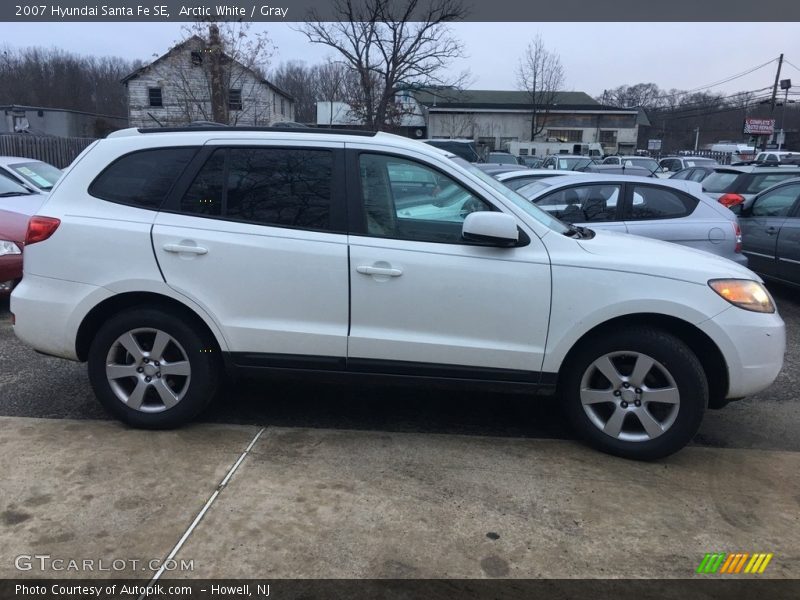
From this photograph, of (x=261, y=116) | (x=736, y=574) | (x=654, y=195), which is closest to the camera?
(x=736, y=574)

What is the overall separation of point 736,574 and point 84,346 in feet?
12.3

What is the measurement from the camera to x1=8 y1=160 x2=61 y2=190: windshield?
8.74m

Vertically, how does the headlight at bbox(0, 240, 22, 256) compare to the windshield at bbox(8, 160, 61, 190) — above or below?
below

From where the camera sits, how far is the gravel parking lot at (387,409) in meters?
4.10

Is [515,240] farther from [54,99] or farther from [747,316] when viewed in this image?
[54,99]

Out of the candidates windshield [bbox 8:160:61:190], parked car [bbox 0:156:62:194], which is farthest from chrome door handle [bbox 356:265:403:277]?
windshield [bbox 8:160:61:190]

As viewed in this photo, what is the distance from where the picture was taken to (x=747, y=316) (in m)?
3.49

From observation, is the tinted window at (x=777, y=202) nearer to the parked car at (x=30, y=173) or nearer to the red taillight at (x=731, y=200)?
the red taillight at (x=731, y=200)

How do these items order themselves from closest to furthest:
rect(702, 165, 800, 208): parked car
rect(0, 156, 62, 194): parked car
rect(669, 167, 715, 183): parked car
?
rect(0, 156, 62, 194): parked car → rect(702, 165, 800, 208): parked car → rect(669, 167, 715, 183): parked car

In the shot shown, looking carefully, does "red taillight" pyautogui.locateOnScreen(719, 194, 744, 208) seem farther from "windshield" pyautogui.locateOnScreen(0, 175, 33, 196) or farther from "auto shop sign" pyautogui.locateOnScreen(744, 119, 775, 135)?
"auto shop sign" pyautogui.locateOnScreen(744, 119, 775, 135)

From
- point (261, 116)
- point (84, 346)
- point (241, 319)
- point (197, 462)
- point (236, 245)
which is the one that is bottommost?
point (197, 462)

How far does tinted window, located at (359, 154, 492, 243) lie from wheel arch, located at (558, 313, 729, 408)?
0.98 m

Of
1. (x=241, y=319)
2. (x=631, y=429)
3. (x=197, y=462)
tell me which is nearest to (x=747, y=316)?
(x=631, y=429)

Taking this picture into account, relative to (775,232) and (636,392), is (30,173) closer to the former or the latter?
(636,392)
